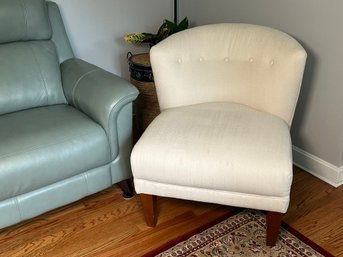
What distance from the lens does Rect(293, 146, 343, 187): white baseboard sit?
188cm

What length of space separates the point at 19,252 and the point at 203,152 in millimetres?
861

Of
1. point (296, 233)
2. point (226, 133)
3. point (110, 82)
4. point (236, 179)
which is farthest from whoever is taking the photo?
point (110, 82)

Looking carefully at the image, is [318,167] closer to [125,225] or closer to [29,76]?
[125,225]

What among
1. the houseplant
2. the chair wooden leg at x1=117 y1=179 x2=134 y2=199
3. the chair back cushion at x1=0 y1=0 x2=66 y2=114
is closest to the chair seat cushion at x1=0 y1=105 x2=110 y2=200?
the chair back cushion at x1=0 y1=0 x2=66 y2=114

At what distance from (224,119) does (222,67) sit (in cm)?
31

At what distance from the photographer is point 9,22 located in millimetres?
1802

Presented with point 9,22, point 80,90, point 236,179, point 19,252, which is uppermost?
point 9,22

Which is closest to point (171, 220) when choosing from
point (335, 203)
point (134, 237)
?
point (134, 237)

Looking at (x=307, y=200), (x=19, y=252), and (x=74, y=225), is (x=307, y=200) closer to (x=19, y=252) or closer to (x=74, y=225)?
(x=74, y=225)

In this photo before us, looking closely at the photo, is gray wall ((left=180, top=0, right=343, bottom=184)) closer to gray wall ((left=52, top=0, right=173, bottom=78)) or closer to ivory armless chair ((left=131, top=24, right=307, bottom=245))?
ivory armless chair ((left=131, top=24, right=307, bottom=245))

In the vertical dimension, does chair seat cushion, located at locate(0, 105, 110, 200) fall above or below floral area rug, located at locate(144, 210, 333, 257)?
above

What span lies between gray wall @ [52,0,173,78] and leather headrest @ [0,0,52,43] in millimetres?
261

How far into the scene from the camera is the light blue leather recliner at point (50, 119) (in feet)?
4.85

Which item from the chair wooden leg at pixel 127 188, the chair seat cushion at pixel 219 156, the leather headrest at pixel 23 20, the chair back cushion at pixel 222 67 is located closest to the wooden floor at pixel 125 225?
the chair wooden leg at pixel 127 188
